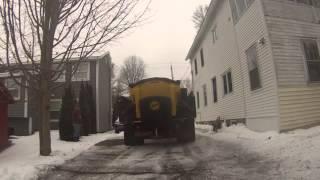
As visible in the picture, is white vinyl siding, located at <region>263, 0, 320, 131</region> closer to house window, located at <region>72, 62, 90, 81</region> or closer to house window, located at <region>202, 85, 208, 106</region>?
house window, located at <region>202, 85, 208, 106</region>

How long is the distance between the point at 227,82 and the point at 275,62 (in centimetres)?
680

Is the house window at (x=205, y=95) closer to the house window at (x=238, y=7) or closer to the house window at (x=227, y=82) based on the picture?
the house window at (x=227, y=82)

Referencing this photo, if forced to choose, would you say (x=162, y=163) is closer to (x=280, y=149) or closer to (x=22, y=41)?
(x=280, y=149)

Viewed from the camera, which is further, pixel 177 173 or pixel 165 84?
pixel 165 84

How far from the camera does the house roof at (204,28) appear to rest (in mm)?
20250

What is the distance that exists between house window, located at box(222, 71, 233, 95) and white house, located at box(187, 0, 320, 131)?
0.83 metres

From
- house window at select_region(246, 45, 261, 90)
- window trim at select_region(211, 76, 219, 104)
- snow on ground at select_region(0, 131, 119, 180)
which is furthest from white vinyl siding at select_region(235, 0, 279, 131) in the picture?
snow on ground at select_region(0, 131, 119, 180)

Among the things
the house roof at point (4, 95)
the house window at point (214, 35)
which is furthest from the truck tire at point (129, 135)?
the house window at point (214, 35)

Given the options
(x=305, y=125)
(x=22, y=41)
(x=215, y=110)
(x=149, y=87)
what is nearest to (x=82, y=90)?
(x=215, y=110)

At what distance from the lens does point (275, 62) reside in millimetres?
12375

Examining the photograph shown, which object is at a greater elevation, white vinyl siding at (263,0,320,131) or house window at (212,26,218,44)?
house window at (212,26,218,44)

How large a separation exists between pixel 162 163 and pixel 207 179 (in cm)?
224

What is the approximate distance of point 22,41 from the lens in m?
10.7

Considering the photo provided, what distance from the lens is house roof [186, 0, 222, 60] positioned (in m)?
20.2
